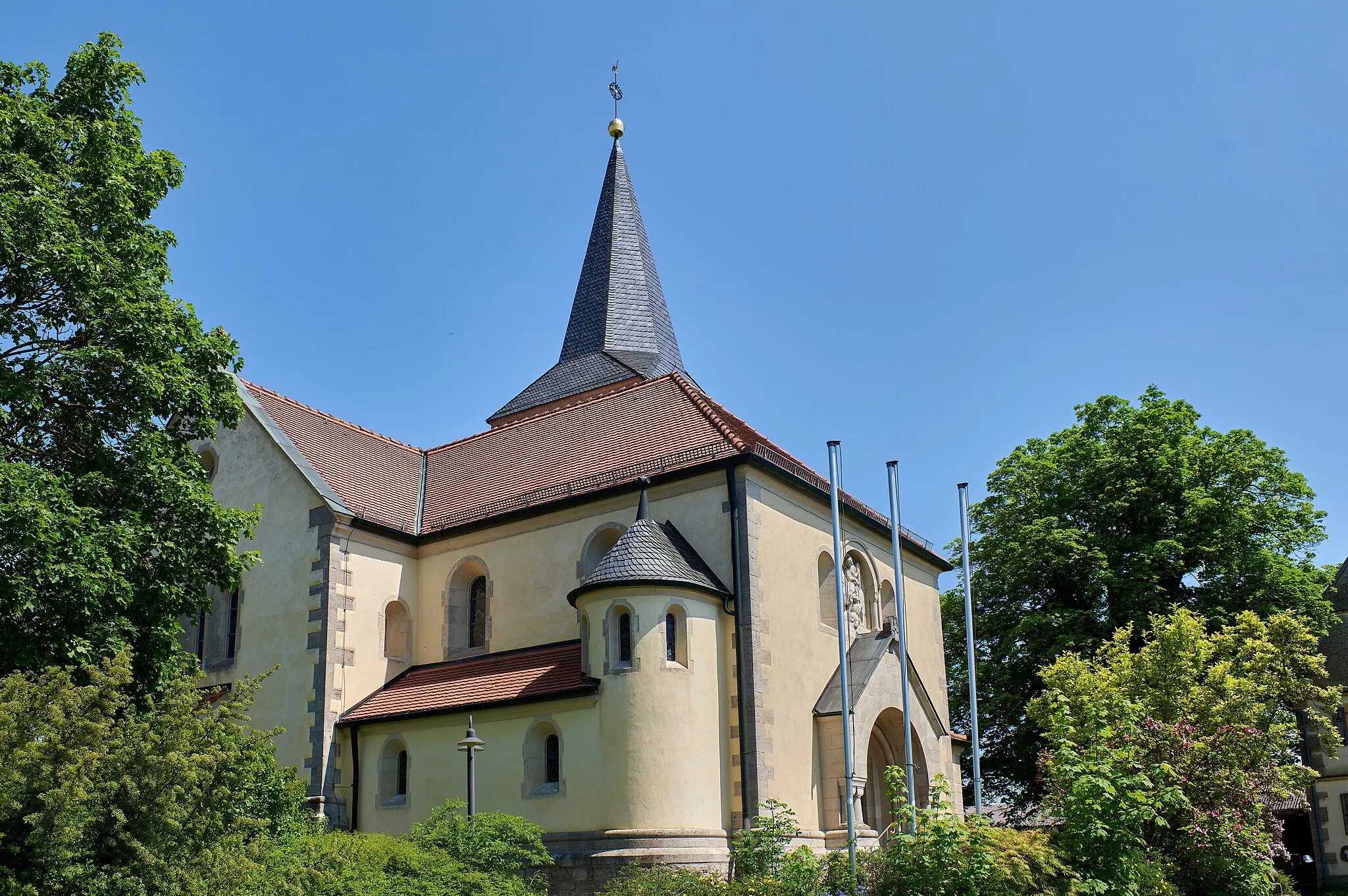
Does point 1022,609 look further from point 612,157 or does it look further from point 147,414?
point 147,414

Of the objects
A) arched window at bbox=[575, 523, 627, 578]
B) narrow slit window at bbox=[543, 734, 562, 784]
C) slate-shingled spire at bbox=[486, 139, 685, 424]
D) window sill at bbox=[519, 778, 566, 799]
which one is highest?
slate-shingled spire at bbox=[486, 139, 685, 424]

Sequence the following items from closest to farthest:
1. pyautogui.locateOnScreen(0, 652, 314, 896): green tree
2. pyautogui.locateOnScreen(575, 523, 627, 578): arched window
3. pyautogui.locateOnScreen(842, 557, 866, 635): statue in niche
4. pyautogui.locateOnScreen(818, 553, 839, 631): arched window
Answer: pyautogui.locateOnScreen(0, 652, 314, 896): green tree, pyautogui.locateOnScreen(575, 523, 627, 578): arched window, pyautogui.locateOnScreen(818, 553, 839, 631): arched window, pyautogui.locateOnScreen(842, 557, 866, 635): statue in niche

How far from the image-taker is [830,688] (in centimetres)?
2312

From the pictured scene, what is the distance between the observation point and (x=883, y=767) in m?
25.2

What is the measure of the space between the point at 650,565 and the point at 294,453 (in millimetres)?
9113

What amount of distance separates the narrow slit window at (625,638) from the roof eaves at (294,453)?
6700 millimetres

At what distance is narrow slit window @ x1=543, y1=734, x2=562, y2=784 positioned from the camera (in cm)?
2144

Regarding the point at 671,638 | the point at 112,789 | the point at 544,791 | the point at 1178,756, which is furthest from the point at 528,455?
the point at 112,789

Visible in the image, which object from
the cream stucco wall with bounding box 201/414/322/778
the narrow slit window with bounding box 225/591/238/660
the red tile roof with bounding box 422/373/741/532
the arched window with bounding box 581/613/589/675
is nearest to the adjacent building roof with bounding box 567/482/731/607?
the arched window with bounding box 581/613/589/675

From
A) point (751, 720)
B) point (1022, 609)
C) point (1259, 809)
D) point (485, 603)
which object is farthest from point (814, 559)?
point (1022, 609)

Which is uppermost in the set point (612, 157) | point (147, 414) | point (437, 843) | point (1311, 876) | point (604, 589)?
point (612, 157)

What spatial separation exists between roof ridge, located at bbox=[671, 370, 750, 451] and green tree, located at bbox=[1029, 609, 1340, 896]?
23.4 ft

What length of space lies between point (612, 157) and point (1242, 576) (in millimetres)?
25053

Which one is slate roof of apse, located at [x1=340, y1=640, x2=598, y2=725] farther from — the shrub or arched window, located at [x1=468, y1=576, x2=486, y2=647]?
the shrub
